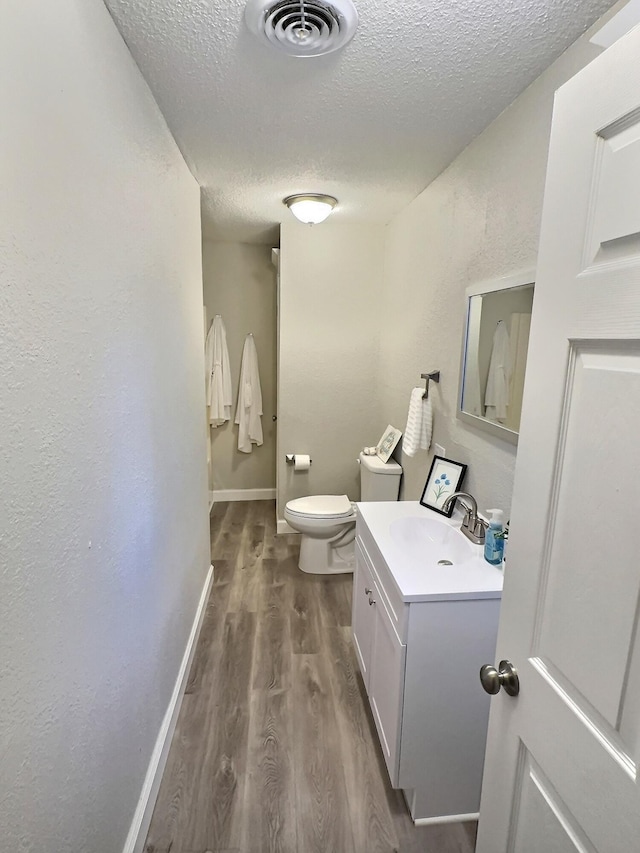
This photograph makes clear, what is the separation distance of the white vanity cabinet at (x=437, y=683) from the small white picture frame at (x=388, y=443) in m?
1.43

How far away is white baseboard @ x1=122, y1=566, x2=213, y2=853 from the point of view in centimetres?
129

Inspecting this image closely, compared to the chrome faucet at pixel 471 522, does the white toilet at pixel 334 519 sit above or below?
below

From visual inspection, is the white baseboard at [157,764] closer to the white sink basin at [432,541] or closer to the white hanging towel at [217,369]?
the white sink basin at [432,541]

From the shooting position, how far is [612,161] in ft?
2.13

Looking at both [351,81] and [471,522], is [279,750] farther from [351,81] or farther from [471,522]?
[351,81]

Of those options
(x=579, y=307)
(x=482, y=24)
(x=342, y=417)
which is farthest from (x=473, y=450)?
(x=342, y=417)

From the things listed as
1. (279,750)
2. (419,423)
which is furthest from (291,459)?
(279,750)

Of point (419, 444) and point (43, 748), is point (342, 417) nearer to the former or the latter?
point (419, 444)

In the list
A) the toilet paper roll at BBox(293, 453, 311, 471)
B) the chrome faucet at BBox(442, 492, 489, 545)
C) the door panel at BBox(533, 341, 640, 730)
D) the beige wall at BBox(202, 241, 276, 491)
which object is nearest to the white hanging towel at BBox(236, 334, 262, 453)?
the beige wall at BBox(202, 241, 276, 491)

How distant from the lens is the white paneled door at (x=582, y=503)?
0.61 meters

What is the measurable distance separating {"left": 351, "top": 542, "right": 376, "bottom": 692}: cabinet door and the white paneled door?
3.02ft

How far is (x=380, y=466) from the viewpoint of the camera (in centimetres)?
288

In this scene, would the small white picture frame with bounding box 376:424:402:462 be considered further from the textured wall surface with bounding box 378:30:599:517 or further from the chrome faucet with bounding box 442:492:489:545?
the chrome faucet with bounding box 442:492:489:545

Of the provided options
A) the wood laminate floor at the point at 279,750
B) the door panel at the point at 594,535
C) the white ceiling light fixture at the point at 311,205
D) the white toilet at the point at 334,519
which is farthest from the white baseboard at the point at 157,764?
the white ceiling light fixture at the point at 311,205
